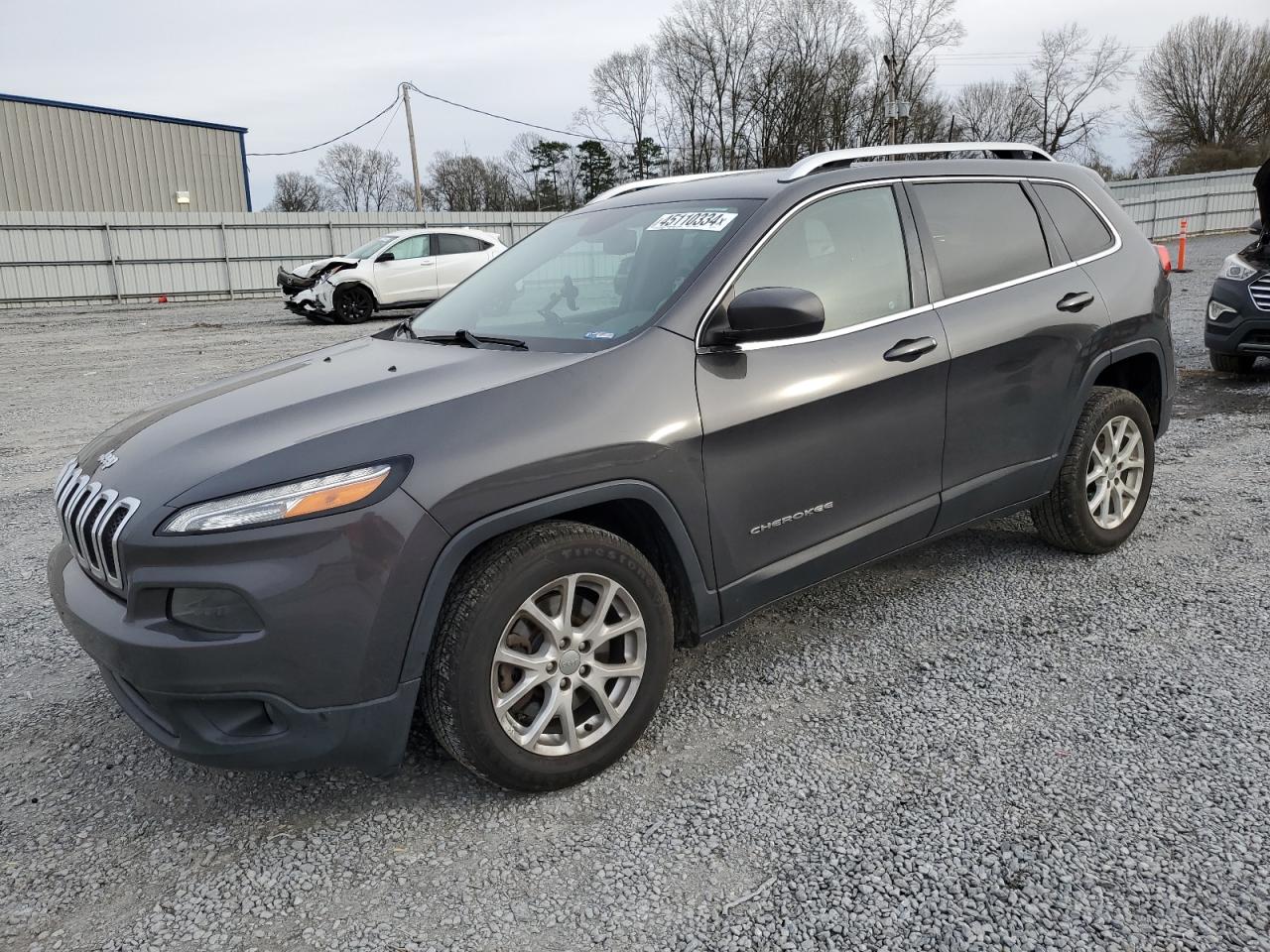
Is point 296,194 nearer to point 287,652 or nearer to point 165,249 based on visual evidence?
point 165,249

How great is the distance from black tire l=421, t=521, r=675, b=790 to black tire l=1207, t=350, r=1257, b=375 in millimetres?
7924

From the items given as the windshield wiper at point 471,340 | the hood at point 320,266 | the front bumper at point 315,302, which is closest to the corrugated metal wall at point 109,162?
the hood at point 320,266

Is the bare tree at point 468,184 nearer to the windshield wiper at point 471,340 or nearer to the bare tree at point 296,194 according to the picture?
the bare tree at point 296,194

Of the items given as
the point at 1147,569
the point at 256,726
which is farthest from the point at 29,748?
the point at 1147,569

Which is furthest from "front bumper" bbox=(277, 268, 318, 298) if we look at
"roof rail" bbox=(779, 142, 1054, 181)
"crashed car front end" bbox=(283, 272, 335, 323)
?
"roof rail" bbox=(779, 142, 1054, 181)

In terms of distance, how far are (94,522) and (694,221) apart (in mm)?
2075

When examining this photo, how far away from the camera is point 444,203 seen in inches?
Answer: 2232

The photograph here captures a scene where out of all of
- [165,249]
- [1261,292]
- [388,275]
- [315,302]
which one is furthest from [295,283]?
[1261,292]

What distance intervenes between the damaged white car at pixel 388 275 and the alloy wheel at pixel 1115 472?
13.7m

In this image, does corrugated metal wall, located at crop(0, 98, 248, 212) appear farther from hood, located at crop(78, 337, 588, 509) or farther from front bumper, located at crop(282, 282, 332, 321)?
hood, located at crop(78, 337, 588, 509)

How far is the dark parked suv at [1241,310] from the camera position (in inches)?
313

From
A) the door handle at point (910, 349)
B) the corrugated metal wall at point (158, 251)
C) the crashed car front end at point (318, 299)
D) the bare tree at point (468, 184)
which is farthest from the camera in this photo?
the bare tree at point (468, 184)

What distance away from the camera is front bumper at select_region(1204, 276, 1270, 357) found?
7.97m

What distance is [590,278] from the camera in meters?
3.42
